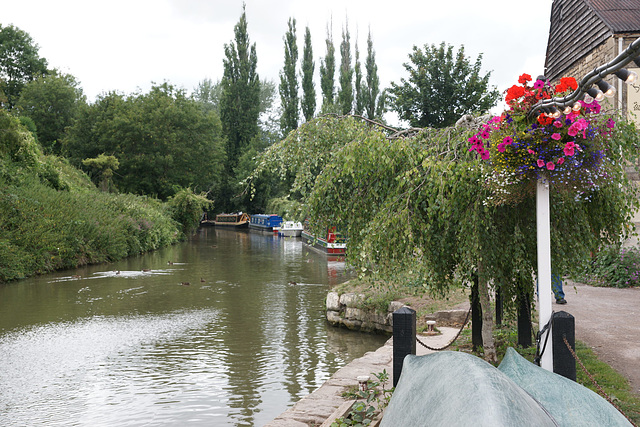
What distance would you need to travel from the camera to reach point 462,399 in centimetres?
247

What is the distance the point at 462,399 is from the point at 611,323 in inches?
272

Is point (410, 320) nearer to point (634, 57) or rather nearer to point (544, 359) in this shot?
point (544, 359)

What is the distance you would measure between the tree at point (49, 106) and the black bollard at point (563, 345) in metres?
41.9

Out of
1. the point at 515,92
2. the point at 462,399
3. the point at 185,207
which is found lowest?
the point at 462,399

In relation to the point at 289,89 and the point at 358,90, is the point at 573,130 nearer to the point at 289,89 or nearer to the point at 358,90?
the point at 358,90

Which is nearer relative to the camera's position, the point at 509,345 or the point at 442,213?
the point at 442,213

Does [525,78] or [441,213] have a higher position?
[525,78]

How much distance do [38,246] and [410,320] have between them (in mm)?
18196

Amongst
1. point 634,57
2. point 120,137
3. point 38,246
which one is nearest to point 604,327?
point 634,57

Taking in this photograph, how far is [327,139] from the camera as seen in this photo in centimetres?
657

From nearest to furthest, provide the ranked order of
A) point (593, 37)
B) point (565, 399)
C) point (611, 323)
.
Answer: point (565, 399) → point (611, 323) → point (593, 37)

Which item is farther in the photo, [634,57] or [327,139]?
[327,139]

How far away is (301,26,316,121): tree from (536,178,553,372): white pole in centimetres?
4235

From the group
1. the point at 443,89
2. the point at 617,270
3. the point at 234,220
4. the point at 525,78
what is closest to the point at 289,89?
the point at 234,220
